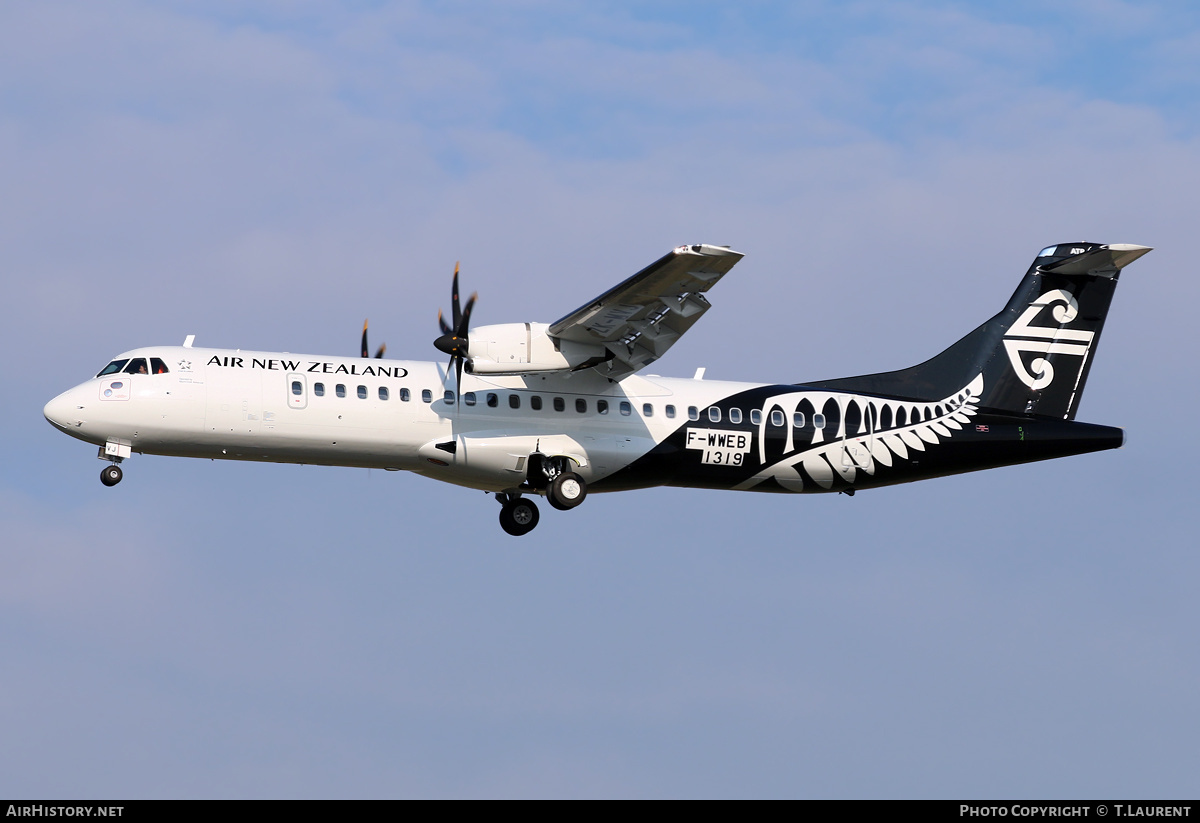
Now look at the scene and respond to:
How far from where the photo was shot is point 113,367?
25.0 m

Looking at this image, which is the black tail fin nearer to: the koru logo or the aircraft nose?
the koru logo

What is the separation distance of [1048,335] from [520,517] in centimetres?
1122

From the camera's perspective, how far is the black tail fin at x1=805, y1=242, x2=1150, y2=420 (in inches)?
1127

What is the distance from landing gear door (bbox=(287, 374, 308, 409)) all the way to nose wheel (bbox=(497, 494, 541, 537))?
4609 mm

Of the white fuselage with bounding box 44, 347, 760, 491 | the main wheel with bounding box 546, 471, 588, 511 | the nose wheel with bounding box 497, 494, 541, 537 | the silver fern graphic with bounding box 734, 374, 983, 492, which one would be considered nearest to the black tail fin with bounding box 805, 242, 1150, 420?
the silver fern graphic with bounding box 734, 374, 983, 492

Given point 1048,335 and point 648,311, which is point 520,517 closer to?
point 648,311

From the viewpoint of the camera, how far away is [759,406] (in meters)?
27.3

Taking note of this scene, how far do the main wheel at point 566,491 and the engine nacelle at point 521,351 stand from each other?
6.44 ft

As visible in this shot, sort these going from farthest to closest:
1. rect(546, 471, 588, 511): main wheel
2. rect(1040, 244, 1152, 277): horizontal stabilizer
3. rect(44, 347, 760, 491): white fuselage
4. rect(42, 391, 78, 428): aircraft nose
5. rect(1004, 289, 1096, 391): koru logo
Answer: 1. rect(1004, 289, 1096, 391): koru logo
2. rect(1040, 244, 1152, 277): horizontal stabilizer
3. rect(546, 471, 588, 511): main wheel
4. rect(44, 347, 760, 491): white fuselage
5. rect(42, 391, 78, 428): aircraft nose
